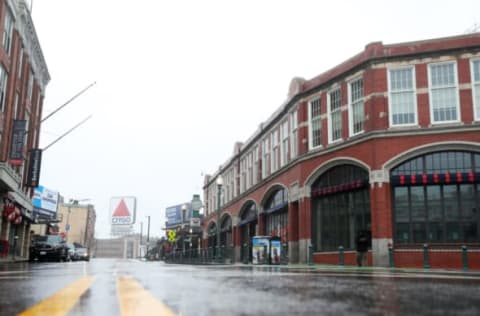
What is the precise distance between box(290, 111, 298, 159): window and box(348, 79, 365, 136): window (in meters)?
5.53

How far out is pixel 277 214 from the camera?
37094mm

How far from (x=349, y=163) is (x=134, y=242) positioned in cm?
17716

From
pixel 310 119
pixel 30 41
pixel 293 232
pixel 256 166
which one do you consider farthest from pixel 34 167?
pixel 310 119

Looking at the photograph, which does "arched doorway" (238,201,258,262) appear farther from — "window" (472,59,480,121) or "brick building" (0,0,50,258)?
"window" (472,59,480,121)

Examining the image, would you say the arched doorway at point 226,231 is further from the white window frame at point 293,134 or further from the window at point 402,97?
the window at point 402,97

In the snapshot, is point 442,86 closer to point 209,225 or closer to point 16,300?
point 16,300

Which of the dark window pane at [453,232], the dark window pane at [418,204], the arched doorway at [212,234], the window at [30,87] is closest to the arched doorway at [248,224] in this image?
the arched doorway at [212,234]

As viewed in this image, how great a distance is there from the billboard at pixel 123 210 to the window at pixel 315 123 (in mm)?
30448

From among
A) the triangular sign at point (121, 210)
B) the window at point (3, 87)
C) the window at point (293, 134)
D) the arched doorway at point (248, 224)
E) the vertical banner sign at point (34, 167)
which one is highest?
the window at point (3, 87)

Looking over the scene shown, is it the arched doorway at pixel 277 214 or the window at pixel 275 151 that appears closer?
the arched doorway at pixel 277 214

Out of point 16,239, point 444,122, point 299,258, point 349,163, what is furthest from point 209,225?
point 444,122

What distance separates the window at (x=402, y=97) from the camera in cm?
2594

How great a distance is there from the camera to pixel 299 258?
31.1 meters

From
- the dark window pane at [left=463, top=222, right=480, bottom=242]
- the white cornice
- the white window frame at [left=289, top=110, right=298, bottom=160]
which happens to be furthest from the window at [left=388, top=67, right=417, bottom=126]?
the white cornice
